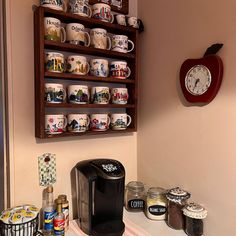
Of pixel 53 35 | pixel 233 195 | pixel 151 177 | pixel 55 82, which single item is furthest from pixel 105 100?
pixel 233 195

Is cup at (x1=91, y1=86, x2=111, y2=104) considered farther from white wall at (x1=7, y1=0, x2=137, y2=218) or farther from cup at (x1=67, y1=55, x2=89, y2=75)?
white wall at (x1=7, y1=0, x2=137, y2=218)

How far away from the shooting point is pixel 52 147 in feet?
3.42

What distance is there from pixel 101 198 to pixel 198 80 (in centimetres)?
62

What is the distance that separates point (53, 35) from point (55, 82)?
20 cm

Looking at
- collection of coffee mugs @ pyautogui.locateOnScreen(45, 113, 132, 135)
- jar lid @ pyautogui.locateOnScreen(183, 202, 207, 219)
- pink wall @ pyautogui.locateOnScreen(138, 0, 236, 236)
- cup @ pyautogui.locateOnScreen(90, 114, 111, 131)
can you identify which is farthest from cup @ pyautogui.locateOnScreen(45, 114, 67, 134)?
jar lid @ pyautogui.locateOnScreen(183, 202, 207, 219)

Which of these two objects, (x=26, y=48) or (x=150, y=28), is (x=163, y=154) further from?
(x=26, y=48)

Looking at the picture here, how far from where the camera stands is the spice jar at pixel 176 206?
1.00 m

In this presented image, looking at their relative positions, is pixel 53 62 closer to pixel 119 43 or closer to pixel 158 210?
pixel 119 43

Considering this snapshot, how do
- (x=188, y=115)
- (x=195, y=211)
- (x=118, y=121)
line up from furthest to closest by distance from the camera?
(x=118, y=121), (x=188, y=115), (x=195, y=211)

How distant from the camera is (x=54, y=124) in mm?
967

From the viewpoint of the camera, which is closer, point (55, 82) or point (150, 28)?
point (55, 82)

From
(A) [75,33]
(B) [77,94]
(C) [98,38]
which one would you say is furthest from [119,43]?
(B) [77,94]

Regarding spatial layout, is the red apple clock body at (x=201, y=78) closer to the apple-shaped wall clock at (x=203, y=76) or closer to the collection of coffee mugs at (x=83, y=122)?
the apple-shaped wall clock at (x=203, y=76)

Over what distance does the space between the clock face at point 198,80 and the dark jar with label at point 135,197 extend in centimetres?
54
